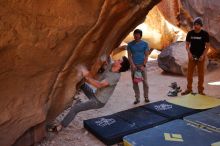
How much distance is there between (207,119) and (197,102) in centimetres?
100

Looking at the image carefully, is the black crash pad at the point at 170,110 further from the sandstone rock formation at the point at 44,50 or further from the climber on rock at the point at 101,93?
the sandstone rock formation at the point at 44,50

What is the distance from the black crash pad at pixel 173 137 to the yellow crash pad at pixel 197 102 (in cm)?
104

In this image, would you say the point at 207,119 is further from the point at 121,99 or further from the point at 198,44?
the point at 121,99

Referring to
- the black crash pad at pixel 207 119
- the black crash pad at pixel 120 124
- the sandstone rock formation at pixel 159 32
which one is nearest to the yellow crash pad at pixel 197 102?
the black crash pad at pixel 207 119

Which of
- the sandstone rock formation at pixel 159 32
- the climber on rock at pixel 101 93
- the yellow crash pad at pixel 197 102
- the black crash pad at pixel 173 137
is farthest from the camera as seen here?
the sandstone rock formation at pixel 159 32

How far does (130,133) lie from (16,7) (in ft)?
7.32

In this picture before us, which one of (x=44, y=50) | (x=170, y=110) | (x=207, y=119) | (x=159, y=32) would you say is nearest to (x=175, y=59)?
(x=159, y=32)

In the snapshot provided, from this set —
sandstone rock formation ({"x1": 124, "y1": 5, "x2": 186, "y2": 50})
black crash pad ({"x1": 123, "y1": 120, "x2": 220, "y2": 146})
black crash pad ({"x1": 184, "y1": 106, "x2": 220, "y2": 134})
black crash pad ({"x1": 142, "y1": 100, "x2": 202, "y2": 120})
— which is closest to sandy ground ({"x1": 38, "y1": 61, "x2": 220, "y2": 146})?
black crash pad ({"x1": 123, "y1": 120, "x2": 220, "y2": 146})

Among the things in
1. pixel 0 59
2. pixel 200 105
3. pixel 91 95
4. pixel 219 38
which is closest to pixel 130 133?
pixel 91 95

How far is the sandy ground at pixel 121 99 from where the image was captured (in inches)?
163

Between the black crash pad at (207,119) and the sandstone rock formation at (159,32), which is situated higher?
the sandstone rock formation at (159,32)

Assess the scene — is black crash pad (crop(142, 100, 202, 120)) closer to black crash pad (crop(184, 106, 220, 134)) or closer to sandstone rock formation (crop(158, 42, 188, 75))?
black crash pad (crop(184, 106, 220, 134))

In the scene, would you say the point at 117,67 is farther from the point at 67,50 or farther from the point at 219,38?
the point at 219,38

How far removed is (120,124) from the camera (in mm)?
4324
